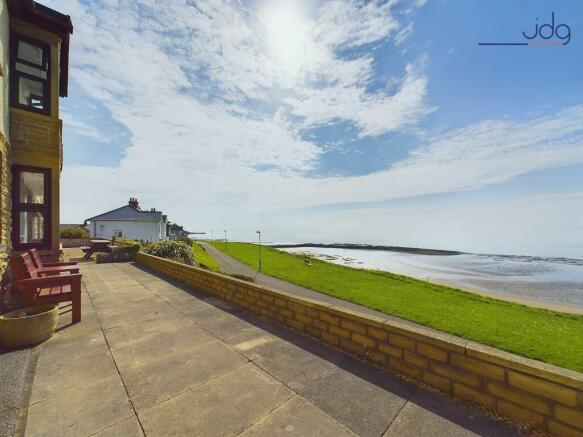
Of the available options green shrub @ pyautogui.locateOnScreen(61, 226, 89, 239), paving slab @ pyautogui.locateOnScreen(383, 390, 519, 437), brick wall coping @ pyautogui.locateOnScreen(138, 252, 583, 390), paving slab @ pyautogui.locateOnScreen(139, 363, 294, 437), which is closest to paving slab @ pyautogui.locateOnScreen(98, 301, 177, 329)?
paving slab @ pyautogui.locateOnScreen(139, 363, 294, 437)

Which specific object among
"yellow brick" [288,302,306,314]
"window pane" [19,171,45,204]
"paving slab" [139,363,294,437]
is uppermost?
"window pane" [19,171,45,204]

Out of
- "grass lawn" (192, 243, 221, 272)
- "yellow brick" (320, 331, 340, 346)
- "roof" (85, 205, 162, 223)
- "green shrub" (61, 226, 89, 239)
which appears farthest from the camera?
"roof" (85, 205, 162, 223)

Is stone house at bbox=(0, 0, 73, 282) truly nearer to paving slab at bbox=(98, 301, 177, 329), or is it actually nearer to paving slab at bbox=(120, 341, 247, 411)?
paving slab at bbox=(98, 301, 177, 329)

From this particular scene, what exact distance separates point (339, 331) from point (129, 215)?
143ft

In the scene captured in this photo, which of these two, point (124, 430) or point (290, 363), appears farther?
point (290, 363)

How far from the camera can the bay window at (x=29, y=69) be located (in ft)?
21.3

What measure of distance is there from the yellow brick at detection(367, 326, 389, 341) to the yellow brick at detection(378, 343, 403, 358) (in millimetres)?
83

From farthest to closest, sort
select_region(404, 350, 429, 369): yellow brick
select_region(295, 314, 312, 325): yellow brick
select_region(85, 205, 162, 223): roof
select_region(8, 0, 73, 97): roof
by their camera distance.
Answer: select_region(85, 205, 162, 223): roof
select_region(8, 0, 73, 97): roof
select_region(295, 314, 312, 325): yellow brick
select_region(404, 350, 429, 369): yellow brick

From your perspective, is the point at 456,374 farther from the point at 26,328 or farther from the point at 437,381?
the point at 26,328

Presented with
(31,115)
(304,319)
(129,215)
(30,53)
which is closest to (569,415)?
(304,319)

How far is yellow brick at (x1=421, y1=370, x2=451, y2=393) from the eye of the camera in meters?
2.86

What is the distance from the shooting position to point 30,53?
23.5 feet

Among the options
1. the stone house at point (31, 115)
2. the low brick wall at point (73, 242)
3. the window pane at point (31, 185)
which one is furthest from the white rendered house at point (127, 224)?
the stone house at point (31, 115)

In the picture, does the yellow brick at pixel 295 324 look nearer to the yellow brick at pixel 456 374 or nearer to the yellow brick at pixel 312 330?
the yellow brick at pixel 312 330
